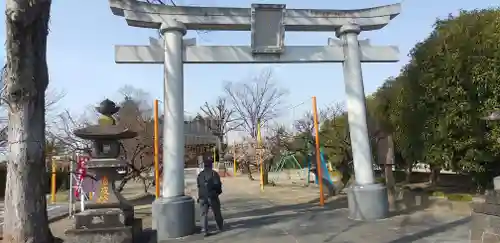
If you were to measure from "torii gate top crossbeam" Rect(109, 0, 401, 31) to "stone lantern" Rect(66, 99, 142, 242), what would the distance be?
2160mm

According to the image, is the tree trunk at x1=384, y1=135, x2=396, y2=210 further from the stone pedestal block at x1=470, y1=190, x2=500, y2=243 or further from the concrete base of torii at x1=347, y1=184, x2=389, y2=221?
the stone pedestal block at x1=470, y1=190, x2=500, y2=243

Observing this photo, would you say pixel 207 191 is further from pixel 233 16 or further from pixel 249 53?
pixel 233 16

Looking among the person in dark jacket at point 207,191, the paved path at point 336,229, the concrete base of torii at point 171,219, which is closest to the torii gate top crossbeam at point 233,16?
the person in dark jacket at point 207,191

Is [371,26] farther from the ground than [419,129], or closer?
farther from the ground

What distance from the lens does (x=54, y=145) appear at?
18969 millimetres

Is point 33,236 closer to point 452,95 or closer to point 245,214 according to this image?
point 245,214

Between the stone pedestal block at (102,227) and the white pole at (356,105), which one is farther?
the white pole at (356,105)

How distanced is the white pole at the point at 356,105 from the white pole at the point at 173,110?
4.10m

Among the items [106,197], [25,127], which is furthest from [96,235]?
[25,127]

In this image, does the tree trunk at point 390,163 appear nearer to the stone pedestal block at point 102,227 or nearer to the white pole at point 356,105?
the white pole at point 356,105

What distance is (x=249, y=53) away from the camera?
903 cm

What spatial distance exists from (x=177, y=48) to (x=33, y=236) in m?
4.96

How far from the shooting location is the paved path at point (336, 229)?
6.92 meters

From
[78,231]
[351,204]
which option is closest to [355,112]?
[351,204]
